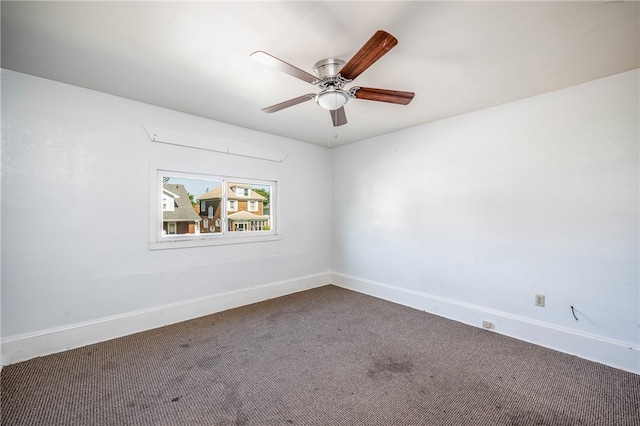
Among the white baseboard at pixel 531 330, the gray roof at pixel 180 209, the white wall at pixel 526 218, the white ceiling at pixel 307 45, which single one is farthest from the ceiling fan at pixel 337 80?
the white baseboard at pixel 531 330

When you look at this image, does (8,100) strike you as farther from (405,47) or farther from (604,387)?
(604,387)

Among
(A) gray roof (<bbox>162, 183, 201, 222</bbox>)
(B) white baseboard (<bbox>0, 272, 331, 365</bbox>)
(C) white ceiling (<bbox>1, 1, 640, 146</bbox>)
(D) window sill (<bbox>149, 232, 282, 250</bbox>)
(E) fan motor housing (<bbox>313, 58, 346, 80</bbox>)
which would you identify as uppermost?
(C) white ceiling (<bbox>1, 1, 640, 146</bbox>)

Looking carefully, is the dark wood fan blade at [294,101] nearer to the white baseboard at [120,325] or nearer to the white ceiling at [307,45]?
the white ceiling at [307,45]

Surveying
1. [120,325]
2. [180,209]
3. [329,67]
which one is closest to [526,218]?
[329,67]

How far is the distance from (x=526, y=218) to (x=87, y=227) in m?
4.40

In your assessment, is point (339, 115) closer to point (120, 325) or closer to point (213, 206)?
point (213, 206)

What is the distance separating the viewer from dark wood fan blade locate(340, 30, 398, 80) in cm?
139

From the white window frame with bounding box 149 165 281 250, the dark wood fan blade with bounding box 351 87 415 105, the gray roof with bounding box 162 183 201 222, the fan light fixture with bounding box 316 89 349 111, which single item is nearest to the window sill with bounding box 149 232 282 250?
the white window frame with bounding box 149 165 281 250

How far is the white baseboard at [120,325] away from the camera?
90.2 inches

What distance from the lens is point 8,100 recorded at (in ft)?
7.41

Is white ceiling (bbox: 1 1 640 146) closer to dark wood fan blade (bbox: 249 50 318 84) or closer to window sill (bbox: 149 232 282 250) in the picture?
dark wood fan blade (bbox: 249 50 318 84)

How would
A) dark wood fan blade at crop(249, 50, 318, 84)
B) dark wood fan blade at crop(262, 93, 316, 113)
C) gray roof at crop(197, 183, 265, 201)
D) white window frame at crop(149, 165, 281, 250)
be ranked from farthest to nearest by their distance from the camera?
gray roof at crop(197, 183, 265, 201) < white window frame at crop(149, 165, 281, 250) < dark wood fan blade at crop(262, 93, 316, 113) < dark wood fan blade at crop(249, 50, 318, 84)

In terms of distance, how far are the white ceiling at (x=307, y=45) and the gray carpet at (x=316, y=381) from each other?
8.07 ft

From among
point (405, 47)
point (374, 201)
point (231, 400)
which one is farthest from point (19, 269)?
point (374, 201)
